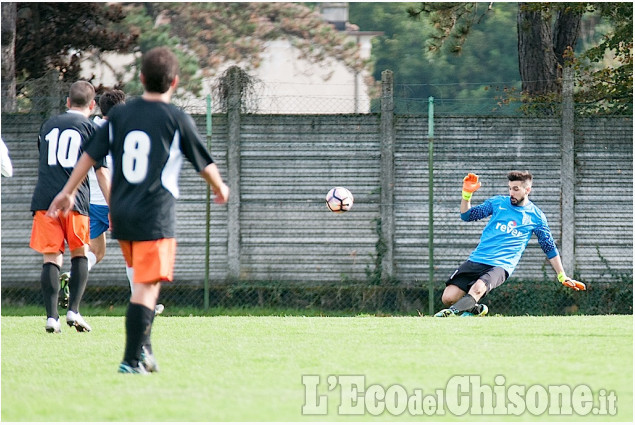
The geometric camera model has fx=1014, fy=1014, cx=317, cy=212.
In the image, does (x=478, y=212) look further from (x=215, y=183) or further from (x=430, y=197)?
(x=215, y=183)

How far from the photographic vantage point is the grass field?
189 inches

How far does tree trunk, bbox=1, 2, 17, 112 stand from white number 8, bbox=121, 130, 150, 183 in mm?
9677

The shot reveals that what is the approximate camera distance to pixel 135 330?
573cm

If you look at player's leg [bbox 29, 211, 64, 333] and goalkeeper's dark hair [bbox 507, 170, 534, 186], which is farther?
goalkeeper's dark hair [bbox 507, 170, 534, 186]

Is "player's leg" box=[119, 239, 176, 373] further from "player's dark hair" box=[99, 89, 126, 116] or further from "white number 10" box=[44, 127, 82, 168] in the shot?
"player's dark hair" box=[99, 89, 126, 116]

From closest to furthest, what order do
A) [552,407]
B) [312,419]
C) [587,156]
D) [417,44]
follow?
[312,419] < [552,407] < [587,156] < [417,44]

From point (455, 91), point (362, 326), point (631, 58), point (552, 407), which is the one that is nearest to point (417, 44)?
point (455, 91)

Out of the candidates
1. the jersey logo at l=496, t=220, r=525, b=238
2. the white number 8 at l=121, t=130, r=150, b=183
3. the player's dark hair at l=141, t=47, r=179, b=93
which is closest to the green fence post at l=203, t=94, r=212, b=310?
the jersey logo at l=496, t=220, r=525, b=238

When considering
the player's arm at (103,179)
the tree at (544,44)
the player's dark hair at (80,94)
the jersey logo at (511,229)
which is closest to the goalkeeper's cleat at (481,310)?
the jersey logo at (511,229)

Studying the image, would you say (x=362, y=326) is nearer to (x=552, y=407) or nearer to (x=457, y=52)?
(x=552, y=407)

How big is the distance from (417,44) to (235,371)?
51.3 m

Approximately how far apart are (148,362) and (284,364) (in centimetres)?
82

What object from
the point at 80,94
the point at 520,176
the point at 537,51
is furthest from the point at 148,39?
the point at 80,94

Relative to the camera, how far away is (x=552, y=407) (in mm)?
4918
